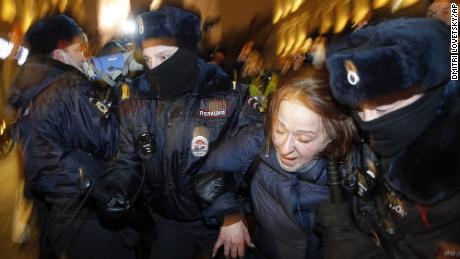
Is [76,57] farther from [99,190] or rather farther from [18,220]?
[18,220]

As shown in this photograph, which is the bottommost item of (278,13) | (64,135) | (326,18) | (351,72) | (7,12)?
(64,135)

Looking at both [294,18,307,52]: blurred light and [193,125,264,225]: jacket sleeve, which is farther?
[294,18,307,52]: blurred light

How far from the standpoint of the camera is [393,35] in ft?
4.39

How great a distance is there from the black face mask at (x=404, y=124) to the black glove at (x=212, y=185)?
939 mm

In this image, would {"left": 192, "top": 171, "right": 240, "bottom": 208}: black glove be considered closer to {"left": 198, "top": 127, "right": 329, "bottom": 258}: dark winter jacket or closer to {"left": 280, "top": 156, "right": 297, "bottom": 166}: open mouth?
{"left": 198, "top": 127, "right": 329, "bottom": 258}: dark winter jacket

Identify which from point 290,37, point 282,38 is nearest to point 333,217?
point 290,37

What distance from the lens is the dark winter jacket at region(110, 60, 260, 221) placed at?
238 centimetres

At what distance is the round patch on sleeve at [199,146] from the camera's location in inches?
93.0

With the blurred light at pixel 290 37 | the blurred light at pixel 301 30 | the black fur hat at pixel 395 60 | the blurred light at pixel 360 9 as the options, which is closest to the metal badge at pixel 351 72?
the black fur hat at pixel 395 60

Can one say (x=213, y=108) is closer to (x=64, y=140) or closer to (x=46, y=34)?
(x=64, y=140)

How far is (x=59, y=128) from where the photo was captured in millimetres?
2475

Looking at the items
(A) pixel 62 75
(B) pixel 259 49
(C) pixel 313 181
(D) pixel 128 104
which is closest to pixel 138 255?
(D) pixel 128 104

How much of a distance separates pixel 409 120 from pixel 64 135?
2.07 metres

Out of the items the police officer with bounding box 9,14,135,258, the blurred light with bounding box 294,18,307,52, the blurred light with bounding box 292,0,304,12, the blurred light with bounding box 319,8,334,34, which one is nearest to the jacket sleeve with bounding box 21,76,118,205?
the police officer with bounding box 9,14,135,258
